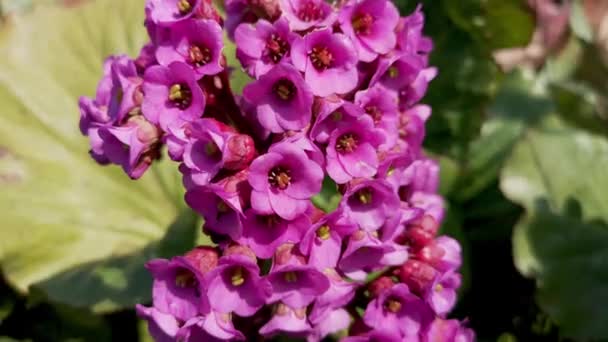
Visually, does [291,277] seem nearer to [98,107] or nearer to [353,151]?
[353,151]

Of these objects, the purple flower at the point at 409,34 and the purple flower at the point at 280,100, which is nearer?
the purple flower at the point at 280,100

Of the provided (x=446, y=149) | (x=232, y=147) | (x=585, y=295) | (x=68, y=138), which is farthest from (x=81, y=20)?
(x=585, y=295)

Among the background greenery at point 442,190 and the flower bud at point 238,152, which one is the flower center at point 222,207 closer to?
the flower bud at point 238,152

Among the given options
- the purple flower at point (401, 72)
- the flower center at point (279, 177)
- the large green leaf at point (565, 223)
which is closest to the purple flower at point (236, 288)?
the flower center at point (279, 177)

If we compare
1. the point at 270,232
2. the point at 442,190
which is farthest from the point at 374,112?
the point at 442,190

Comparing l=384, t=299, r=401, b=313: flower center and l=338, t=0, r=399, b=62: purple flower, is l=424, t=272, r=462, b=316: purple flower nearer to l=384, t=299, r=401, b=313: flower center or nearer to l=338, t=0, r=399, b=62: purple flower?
l=384, t=299, r=401, b=313: flower center

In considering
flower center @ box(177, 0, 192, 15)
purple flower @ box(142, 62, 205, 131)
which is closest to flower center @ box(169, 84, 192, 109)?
purple flower @ box(142, 62, 205, 131)

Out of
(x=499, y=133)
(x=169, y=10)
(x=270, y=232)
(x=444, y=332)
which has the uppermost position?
(x=169, y=10)
